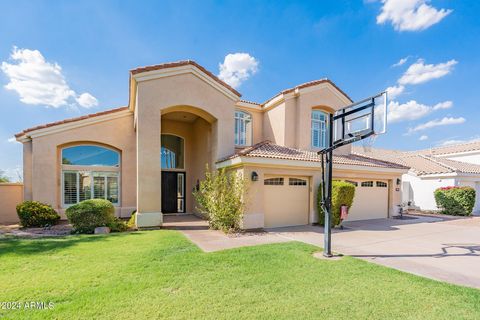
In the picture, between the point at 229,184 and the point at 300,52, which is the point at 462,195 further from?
the point at 229,184

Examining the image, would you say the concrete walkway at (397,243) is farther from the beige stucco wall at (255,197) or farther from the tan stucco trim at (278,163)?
the tan stucco trim at (278,163)

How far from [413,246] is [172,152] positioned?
48.3ft

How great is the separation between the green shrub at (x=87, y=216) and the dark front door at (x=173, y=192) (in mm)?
5686

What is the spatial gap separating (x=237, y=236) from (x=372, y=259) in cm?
503

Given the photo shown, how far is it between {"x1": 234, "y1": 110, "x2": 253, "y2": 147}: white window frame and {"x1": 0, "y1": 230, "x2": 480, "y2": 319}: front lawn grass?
34.5 ft

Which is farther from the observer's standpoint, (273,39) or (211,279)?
(273,39)

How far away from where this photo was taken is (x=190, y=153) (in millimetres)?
17375

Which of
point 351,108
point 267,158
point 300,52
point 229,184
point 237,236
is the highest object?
point 300,52

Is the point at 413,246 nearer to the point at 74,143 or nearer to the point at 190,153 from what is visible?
the point at 190,153

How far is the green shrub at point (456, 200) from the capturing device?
18.0 metres

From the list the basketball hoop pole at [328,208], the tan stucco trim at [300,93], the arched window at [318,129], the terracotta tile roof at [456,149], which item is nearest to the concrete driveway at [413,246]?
the basketball hoop pole at [328,208]

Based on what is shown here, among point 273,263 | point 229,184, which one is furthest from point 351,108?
point 229,184

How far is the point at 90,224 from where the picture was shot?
10391mm

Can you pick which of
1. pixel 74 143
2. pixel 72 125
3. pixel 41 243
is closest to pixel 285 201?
pixel 41 243
